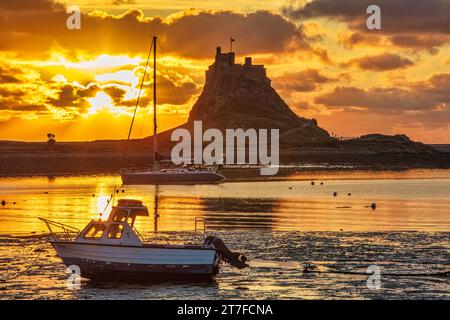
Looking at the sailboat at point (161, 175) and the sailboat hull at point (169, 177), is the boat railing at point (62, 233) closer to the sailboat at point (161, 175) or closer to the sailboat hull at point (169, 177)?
the sailboat at point (161, 175)

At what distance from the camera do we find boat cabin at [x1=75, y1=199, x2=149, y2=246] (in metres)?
37.7

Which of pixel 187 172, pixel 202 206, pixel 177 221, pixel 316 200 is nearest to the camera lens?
pixel 177 221

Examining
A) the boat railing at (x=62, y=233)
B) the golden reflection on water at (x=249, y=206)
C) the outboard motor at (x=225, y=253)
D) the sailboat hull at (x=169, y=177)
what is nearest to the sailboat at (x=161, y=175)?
the sailboat hull at (x=169, y=177)

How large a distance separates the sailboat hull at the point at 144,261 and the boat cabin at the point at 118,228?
0.28m

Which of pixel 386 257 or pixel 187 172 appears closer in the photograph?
pixel 386 257

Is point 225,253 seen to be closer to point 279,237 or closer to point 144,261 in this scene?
point 144,261

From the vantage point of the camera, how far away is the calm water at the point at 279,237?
36188 millimetres

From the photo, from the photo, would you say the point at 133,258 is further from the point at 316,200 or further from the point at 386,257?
the point at 316,200

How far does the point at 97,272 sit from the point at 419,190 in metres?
74.6

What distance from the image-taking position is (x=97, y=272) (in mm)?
38312
